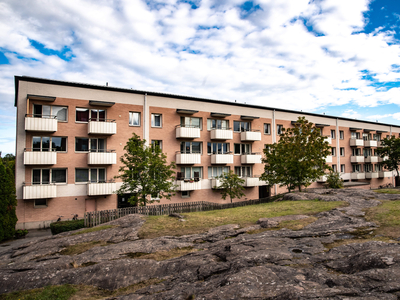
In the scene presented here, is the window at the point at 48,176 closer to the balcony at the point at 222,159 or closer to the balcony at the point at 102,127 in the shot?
the balcony at the point at 102,127

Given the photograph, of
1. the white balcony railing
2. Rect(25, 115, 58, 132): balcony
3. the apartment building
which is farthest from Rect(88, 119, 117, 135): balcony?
the white balcony railing

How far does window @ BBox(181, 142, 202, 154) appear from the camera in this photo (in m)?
32.3

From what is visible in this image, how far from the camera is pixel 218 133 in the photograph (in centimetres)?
3322

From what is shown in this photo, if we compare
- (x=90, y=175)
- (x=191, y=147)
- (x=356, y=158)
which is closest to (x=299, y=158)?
(x=191, y=147)

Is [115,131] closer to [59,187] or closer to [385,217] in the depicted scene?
[59,187]

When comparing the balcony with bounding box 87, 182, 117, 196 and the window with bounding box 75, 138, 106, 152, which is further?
the window with bounding box 75, 138, 106, 152

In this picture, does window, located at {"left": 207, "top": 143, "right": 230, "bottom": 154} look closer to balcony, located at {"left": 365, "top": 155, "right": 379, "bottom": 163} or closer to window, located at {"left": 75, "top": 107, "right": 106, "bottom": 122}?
window, located at {"left": 75, "top": 107, "right": 106, "bottom": 122}

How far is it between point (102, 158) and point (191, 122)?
12.1 m

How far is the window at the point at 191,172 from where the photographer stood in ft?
105

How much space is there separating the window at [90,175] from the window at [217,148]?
13.7 metres

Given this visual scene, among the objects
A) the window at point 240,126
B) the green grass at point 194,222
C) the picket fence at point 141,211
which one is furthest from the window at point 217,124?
the green grass at point 194,222

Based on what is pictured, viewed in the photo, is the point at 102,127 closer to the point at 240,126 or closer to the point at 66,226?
the point at 66,226

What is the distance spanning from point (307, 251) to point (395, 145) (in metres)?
51.6

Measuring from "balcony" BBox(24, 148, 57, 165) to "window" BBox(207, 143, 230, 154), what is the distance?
18098 millimetres
